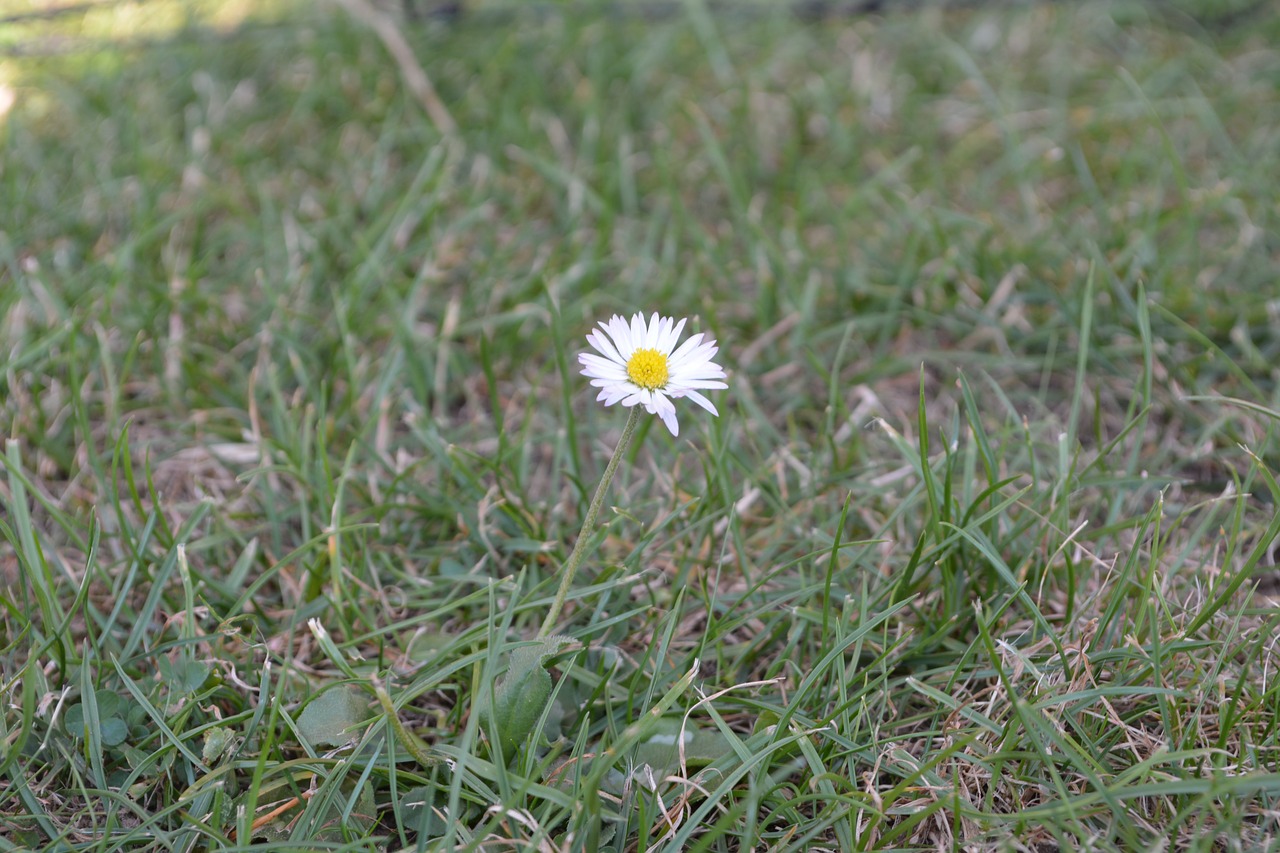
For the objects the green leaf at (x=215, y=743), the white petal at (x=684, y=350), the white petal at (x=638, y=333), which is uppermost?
the white petal at (x=638, y=333)

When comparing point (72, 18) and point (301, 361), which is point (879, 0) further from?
point (72, 18)

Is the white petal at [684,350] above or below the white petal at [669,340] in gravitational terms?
below

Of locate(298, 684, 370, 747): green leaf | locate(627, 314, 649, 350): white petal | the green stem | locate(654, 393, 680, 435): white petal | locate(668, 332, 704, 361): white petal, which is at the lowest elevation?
locate(298, 684, 370, 747): green leaf

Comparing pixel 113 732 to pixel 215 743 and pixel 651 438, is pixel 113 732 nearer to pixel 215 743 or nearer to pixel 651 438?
pixel 215 743

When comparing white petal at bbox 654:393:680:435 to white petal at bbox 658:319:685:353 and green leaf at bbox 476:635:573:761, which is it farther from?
green leaf at bbox 476:635:573:761

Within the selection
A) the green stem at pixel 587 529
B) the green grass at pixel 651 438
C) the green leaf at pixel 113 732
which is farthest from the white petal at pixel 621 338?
the green leaf at pixel 113 732

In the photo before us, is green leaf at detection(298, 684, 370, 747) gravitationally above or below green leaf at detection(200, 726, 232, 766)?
below

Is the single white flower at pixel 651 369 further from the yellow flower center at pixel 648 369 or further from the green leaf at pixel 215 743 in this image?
the green leaf at pixel 215 743

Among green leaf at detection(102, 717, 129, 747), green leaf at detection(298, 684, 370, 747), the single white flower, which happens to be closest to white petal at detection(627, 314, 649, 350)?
the single white flower
